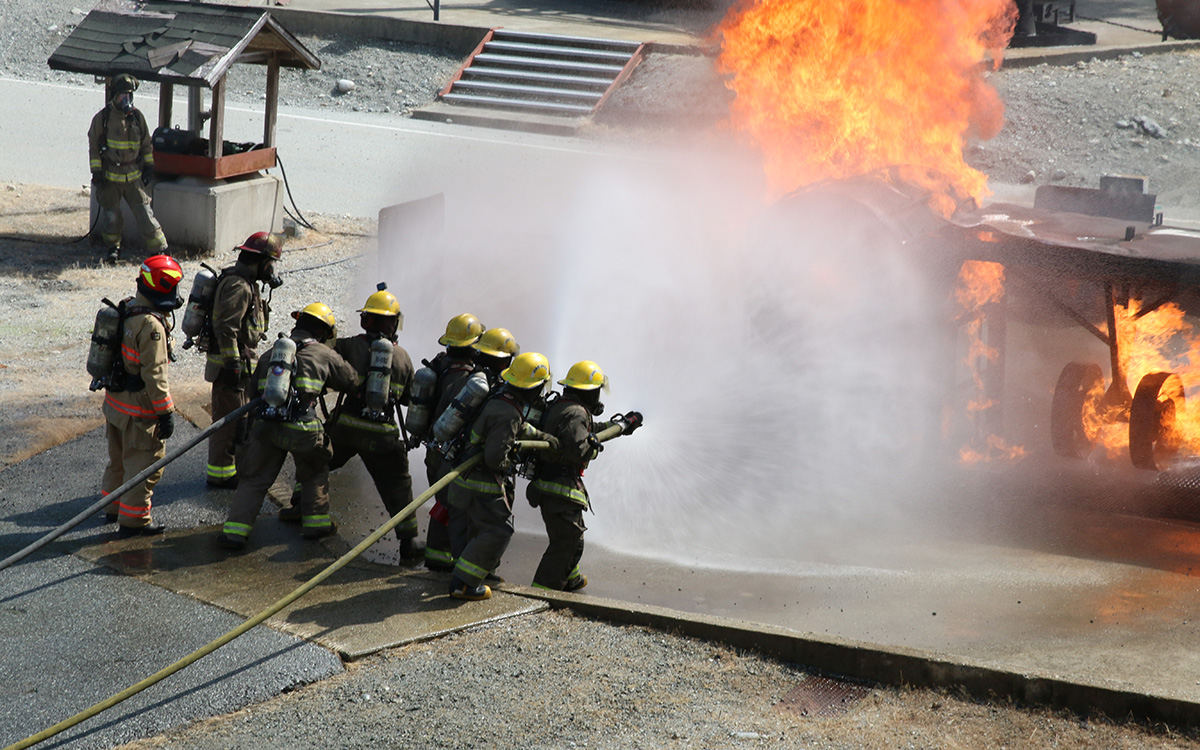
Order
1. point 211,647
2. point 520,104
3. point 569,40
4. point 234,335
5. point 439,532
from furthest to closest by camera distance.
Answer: point 569,40 → point 520,104 → point 234,335 → point 439,532 → point 211,647

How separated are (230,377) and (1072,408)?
6.23 metres

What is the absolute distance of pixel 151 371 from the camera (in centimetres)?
606

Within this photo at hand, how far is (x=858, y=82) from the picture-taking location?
1016 centimetres

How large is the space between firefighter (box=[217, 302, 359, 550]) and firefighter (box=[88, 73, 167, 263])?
648cm

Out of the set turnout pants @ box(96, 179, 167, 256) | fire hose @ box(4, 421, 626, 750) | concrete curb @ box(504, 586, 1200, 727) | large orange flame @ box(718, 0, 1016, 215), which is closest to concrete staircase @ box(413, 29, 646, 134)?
turnout pants @ box(96, 179, 167, 256)

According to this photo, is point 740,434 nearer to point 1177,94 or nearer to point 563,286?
point 563,286

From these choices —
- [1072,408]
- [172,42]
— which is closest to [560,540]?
[1072,408]

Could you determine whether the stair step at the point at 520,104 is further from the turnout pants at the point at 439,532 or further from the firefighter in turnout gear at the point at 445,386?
the turnout pants at the point at 439,532

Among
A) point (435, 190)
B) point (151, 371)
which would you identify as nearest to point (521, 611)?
point (151, 371)

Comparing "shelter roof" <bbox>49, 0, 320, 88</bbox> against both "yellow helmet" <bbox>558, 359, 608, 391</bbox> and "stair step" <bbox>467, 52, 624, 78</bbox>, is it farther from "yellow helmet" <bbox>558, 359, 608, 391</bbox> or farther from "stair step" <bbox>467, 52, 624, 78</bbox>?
"stair step" <bbox>467, 52, 624, 78</bbox>

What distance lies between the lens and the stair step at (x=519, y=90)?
20347 millimetres

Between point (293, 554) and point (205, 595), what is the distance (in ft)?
2.31

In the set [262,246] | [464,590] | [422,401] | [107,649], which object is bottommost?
[107,649]

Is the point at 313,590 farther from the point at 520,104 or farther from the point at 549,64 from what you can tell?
the point at 549,64
